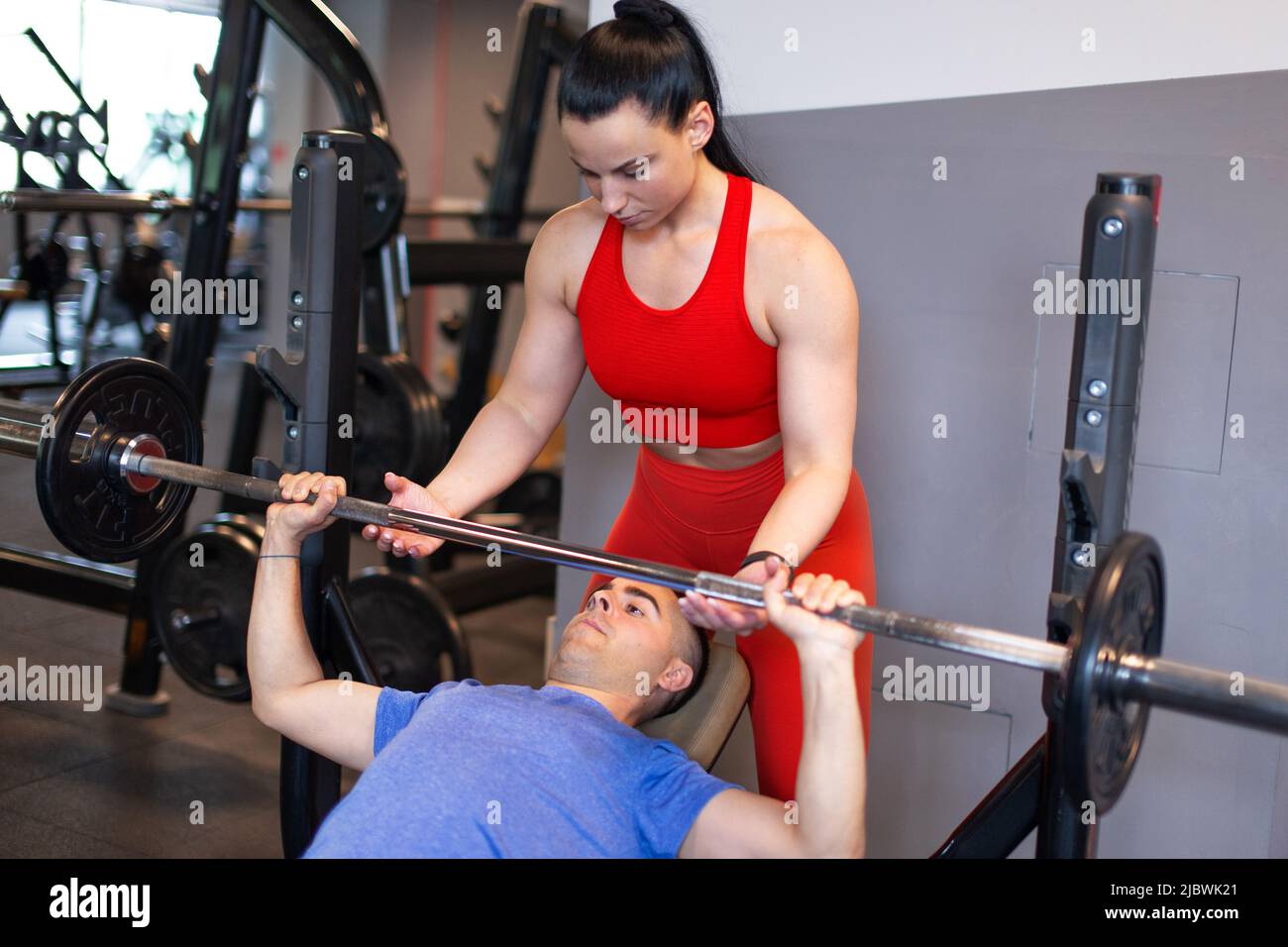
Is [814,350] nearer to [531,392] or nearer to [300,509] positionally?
[531,392]

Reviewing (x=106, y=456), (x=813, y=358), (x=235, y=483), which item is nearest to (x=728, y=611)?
(x=813, y=358)

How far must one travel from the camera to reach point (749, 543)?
1.85 meters

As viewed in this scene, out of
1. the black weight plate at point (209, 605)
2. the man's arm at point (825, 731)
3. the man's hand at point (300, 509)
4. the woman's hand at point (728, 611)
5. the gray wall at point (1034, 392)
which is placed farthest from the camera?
the black weight plate at point (209, 605)

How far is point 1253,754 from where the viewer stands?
198 cm

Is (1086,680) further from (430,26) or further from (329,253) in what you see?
(430,26)

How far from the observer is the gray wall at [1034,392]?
1.91 m

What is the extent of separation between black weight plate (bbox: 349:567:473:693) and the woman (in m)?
1.02

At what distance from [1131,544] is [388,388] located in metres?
2.03

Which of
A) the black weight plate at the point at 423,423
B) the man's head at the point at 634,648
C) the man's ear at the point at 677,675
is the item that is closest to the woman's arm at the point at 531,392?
the man's head at the point at 634,648

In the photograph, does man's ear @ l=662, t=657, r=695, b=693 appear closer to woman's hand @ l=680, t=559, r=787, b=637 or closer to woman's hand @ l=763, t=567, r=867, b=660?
woman's hand @ l=680, t=559, r=787, b=637

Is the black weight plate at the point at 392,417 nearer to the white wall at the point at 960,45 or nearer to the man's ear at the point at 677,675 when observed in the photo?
the white wall at the point at 960,45

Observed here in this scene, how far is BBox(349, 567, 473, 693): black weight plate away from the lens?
2.86 meters

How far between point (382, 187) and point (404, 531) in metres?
1.34
